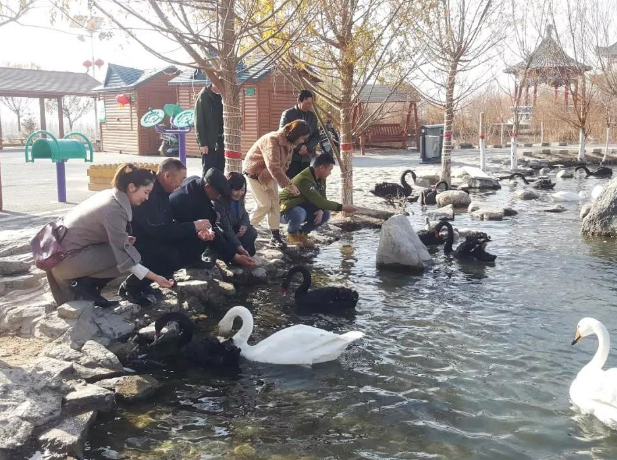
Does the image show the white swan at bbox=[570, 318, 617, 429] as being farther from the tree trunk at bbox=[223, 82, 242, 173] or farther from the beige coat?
the tree trunk at bbox=[223, 82, 242, 173]

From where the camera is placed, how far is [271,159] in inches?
315

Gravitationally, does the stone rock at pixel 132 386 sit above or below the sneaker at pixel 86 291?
below

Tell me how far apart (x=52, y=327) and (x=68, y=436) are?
1.64 metres

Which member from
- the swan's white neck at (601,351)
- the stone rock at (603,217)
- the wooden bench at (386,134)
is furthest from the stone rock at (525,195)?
the wooden bench at (386,134)

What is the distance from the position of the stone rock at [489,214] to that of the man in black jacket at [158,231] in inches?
286

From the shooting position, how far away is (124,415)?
14.1 ft

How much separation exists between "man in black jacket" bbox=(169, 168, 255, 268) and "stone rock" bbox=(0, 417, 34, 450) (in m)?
2.94

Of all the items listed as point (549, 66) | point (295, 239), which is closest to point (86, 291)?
point (295, 239)

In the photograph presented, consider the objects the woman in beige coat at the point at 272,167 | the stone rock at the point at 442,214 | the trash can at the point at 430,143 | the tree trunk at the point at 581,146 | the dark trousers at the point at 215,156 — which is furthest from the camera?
the tree trunk at the point at 581,146

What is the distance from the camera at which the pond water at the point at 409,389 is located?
13.0ft

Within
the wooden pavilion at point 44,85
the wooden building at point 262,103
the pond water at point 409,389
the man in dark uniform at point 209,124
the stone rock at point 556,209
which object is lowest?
the pond water at point 409,389

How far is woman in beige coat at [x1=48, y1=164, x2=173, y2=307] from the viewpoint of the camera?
17.4ft

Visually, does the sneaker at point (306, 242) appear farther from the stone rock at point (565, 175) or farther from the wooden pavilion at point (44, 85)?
the wooden pavilion at point (44, 85)

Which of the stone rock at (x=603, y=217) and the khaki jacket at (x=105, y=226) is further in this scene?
the stone rock at (x=603, y=217)
